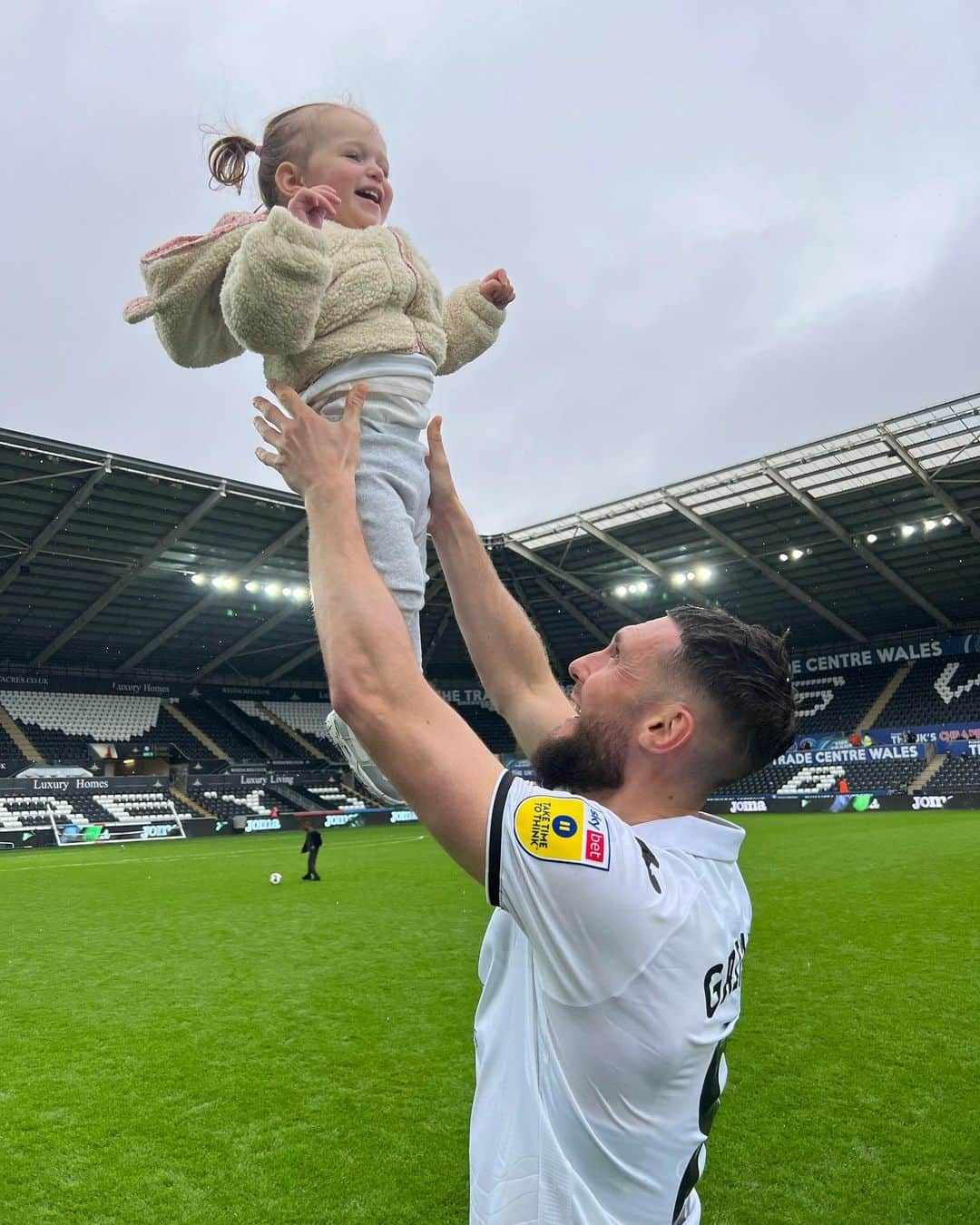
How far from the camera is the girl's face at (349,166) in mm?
2244

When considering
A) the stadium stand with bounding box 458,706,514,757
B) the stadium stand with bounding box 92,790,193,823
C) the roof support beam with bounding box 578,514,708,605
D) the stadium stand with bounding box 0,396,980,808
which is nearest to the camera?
the stadium stand with bounding box 0,396,980,808

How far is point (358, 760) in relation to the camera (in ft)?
6.46

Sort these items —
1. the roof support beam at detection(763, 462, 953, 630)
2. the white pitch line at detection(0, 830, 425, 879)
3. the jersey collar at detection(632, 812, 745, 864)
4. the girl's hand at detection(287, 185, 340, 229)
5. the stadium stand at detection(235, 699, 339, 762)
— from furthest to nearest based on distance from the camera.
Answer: the stadium stand at detection(235, 699, 339, 762) → the roof support beam at detection(763, 462, 953, 630) → the white pitch line at detection(0, 830, 425, 879) → the girl's hand at detection(287, 185, 340, 229) → the jersey collar at detection(632, 812, 745, 864)

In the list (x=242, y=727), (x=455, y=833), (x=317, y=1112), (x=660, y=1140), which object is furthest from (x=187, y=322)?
(x=242, y=727)

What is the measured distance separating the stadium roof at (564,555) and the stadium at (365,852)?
0.14 meters

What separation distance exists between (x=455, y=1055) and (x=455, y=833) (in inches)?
204

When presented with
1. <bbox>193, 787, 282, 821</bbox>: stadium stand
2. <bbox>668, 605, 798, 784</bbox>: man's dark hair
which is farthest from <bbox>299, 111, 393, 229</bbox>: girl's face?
<bbox>193, 787, 282, 821</bbox>: stadium stand

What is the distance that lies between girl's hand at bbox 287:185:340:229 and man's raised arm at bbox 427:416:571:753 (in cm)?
53

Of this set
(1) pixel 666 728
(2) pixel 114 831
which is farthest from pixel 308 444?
(2) pixel 114 831

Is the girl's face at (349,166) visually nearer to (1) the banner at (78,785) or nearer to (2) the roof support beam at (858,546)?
(2) the roof support beam at (858,546)

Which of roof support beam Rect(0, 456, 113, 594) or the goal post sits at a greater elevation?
roof support beam Rect(0, 456, 113, 594)

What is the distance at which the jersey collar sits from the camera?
1.55m

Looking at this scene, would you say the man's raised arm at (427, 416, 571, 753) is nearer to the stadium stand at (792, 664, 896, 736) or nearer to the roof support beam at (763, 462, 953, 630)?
the roof support beam at (763, 462, 953, 630)

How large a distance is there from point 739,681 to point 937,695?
3831cm
